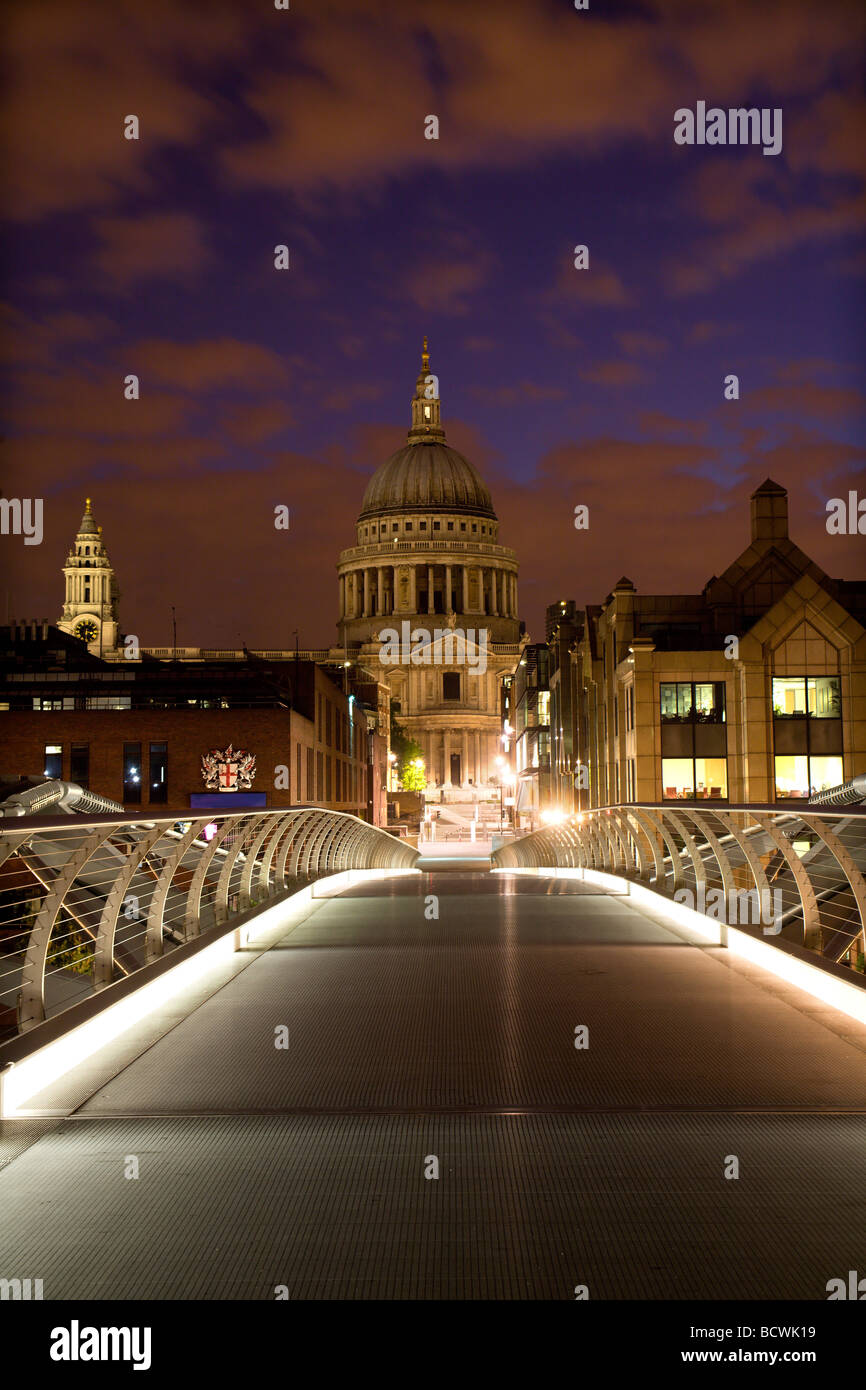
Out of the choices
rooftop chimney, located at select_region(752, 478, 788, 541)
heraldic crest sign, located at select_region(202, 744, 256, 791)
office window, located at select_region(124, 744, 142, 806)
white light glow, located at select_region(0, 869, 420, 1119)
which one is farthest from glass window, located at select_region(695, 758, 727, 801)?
white light glow, located at select_region(0, 869, 420, 1119)

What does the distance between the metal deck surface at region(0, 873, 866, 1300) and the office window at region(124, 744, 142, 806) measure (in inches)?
2090

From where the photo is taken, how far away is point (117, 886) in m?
8.95

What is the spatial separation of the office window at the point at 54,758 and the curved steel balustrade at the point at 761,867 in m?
35.9

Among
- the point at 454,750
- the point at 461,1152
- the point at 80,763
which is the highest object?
the point at 454,750

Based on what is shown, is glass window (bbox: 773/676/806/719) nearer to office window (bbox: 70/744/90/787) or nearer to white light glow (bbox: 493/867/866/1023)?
office window (bbox: 70/744/90/787)

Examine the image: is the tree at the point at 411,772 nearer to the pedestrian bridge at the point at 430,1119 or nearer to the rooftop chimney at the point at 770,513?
the rooftop chimney at the point at 770,513

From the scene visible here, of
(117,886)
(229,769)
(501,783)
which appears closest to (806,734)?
(229,769)

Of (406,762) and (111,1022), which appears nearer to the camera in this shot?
(111,1022)

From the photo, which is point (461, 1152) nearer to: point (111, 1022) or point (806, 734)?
point (111, 1022)

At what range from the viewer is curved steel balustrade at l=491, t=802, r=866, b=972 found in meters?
10.4

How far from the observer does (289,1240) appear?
532 cm

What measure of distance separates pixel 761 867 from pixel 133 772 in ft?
173
